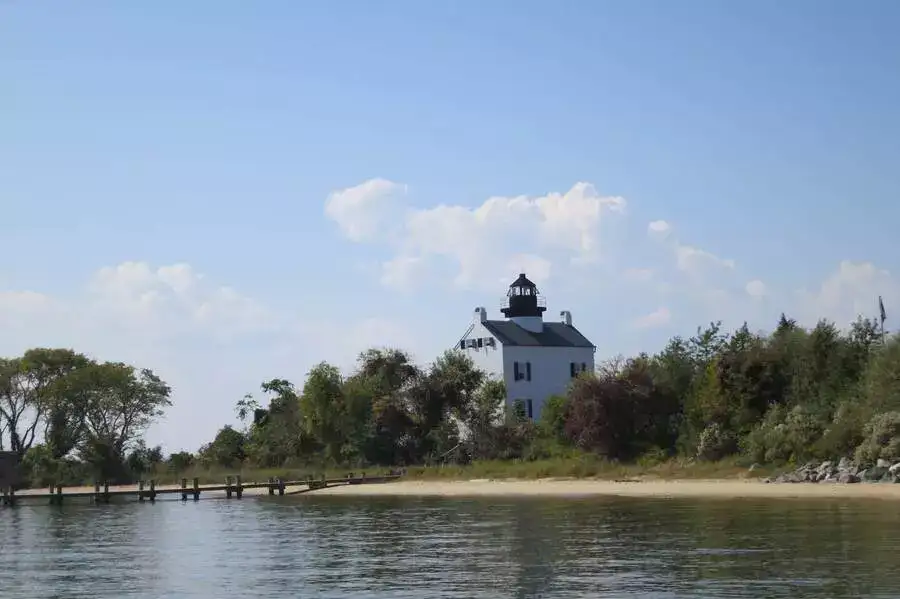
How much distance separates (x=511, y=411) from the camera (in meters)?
66.3

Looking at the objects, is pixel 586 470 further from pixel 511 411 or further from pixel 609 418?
pixel 511 411

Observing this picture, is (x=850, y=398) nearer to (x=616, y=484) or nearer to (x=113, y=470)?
(x=616, y=484)

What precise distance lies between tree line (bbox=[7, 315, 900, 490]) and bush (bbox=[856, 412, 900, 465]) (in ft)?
0.16

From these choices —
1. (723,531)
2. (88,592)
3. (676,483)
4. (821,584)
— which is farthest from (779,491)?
(88,592)

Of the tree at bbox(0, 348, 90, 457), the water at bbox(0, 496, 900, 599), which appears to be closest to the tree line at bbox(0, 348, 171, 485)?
the tree at bbox(0, 348, 90, 457)

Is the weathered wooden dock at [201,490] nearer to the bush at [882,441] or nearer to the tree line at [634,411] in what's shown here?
the tree line at [634,411]

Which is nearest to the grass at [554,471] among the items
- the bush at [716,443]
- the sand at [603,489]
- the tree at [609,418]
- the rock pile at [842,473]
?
the bush at [716,443]

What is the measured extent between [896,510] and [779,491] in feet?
27.6

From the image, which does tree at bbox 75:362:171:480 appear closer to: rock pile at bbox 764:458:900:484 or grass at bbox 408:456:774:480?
grass at bbox 408:456:774:480

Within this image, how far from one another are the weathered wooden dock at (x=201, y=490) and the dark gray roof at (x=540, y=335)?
15.9 meters

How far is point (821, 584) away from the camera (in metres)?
20.8

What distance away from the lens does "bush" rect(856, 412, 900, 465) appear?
41.6m

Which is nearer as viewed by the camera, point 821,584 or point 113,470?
point 821,584

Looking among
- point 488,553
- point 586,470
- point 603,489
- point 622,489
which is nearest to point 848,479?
point 622,489
